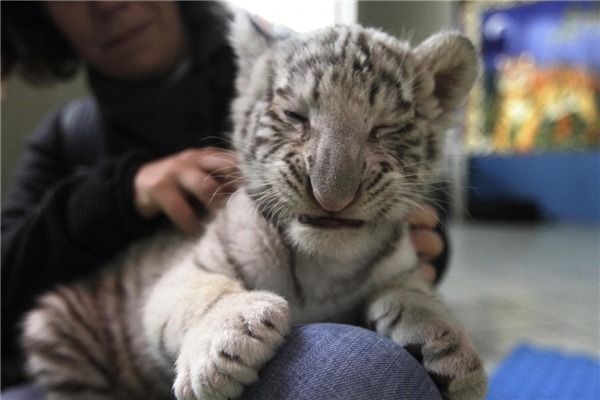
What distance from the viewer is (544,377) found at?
1417mm

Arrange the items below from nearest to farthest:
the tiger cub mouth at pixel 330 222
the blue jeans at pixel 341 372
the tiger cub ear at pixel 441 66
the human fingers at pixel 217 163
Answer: the blue jeans at pixel 341 372 < the tiger cub mouth at pixel 330 222 < the tiger cub ear at pixel 441 66 < the human fingers at pixel 217 163

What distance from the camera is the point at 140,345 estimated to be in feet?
3.26

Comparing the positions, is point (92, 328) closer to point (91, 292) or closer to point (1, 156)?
point (91, 292)

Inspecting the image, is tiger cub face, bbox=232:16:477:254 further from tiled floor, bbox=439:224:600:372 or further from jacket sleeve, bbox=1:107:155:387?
tiled floor, bbox=439:224:600:372

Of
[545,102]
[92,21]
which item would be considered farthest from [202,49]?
[545,102]

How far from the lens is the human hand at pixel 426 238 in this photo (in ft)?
3.21

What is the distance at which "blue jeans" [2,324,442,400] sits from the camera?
601mm

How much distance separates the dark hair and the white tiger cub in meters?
0.81

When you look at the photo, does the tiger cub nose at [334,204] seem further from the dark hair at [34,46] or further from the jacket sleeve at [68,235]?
the dark hair at [34,46]

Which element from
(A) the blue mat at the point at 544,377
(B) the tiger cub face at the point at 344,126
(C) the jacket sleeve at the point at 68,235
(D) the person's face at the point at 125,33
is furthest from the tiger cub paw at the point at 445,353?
(D) the person's face at the point at 125,33

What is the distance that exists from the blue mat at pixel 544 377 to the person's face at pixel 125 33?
3.89ft

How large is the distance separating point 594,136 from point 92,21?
541cm

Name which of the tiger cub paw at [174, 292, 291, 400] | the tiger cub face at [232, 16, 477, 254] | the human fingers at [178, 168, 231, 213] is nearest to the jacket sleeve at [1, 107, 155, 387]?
the human fingers at [178, 168, 231, 213]

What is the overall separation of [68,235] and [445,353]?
81 centimetres
